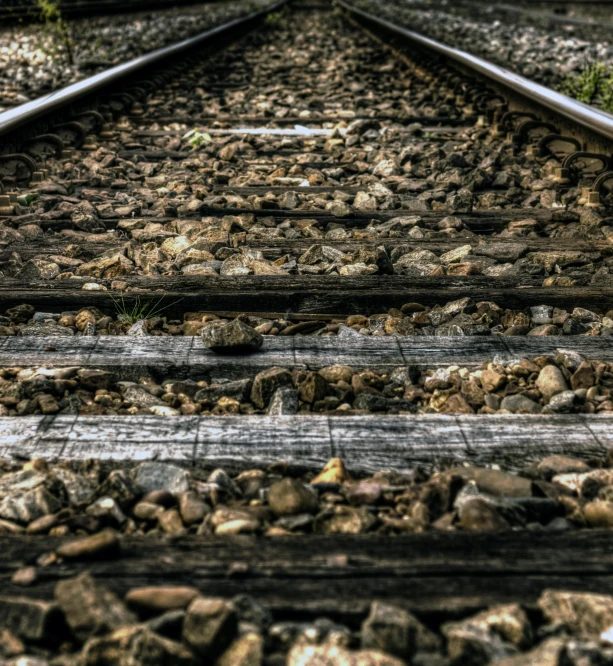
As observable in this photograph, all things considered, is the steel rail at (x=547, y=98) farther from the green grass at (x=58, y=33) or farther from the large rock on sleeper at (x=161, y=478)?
the green grass at (x=58, y=33)

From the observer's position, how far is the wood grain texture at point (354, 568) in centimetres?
135

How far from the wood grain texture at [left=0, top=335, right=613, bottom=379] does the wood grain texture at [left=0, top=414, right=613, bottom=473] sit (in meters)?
0.36

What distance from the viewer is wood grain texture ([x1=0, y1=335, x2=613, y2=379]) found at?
7.92 ft

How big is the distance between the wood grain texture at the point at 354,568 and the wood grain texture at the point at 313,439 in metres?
0.38

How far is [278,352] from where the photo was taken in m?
2.48

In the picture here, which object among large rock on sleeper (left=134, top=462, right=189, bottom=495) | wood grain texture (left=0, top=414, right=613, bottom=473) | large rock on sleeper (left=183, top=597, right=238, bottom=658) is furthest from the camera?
wood grain texture (left=0, top=414, right=613, bottom=473)

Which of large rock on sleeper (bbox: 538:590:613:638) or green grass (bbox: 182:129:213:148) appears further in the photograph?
green grass (bbox: 182:129:213:148)

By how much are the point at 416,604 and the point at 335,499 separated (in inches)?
17.8

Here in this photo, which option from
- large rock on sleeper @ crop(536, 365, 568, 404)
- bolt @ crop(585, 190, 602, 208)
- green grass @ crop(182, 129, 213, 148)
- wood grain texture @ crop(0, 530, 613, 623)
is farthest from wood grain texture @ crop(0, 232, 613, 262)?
green grass @ crop(182, 129, 213, 148)

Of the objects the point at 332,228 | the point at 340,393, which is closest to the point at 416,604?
the point at 340,393

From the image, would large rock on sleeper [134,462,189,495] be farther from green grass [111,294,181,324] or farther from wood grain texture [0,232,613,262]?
wood grain texture [0,232,613,262]

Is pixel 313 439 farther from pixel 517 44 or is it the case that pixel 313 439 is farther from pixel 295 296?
pixel 517 44

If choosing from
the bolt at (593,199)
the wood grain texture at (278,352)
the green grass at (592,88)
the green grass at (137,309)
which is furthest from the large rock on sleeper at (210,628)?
the green grass at (592,88)

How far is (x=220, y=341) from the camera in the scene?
244cm
